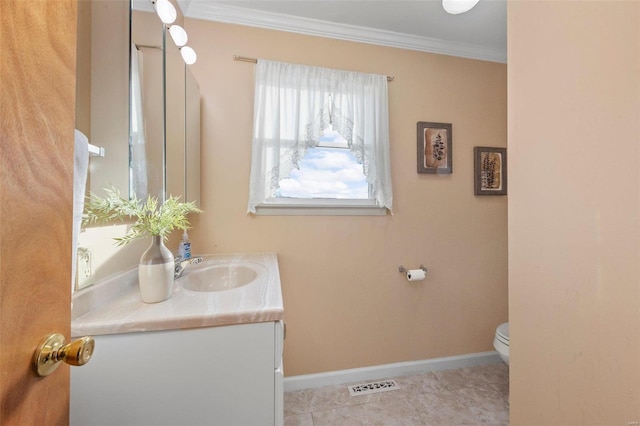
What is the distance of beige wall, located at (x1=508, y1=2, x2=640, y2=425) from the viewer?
1.66 feet

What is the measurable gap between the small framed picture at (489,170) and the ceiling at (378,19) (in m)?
0.80

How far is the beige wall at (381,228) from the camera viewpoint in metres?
1.54

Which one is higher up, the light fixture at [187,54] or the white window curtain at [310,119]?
the light fixture at [187,54]

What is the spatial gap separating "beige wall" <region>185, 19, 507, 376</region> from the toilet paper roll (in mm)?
81

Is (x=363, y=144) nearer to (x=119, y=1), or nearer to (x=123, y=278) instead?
(x=119, y=1)

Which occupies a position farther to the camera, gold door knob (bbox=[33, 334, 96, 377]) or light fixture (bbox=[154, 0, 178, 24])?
light fixture (bbox=[154, 0, 178, 24])

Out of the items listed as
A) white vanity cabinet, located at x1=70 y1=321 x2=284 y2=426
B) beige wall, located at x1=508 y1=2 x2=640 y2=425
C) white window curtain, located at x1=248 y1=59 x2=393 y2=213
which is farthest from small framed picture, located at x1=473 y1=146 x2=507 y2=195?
white vanity cabinet, located at x1=70 y1=321 x2=284 y2=426

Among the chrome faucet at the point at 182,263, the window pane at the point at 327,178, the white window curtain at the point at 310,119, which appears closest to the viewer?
the chrome faucet at the point at 182,263

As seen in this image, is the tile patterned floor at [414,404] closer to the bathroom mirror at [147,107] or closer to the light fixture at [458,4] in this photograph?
the bathroom mirror at [147,107]

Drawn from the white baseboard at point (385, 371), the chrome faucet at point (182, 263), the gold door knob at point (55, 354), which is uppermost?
the gold door knob at point (55, 354)

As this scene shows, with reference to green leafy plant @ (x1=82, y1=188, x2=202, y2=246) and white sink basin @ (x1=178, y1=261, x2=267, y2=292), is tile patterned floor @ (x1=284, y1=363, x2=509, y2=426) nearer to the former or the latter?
white sink basin @ (x1=178, y1=261, x2=267, y2=292)

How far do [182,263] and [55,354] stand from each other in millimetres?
948

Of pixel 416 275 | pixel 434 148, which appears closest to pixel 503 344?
pixel 416 275

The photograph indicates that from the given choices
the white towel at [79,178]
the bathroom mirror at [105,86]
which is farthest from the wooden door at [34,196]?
the bathroom mirror at [105,86]
